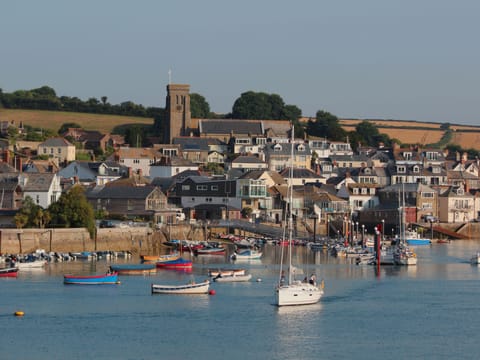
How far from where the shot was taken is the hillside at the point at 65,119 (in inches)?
6412

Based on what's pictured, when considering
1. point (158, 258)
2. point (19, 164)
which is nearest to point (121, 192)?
point (19, 164)

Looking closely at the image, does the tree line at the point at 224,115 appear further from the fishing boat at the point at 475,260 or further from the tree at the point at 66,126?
the fishing boat at the point at 475,260

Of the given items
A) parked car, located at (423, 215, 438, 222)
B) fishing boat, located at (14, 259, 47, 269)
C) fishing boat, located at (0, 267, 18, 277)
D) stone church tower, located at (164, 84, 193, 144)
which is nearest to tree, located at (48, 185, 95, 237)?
fishing boat, located at (14, 259, 47, 269)

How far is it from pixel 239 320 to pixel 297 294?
436 cm

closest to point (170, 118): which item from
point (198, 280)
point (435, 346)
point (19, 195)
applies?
point (19, 195)

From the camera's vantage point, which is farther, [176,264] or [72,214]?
[72,214]

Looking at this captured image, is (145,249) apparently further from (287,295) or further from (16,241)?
(287,295)

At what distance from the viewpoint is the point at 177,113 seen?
149250mm

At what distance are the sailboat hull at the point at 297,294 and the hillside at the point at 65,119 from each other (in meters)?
105

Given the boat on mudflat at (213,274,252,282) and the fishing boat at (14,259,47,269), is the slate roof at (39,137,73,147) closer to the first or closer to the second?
the fishing boat at (14,259,47,269)

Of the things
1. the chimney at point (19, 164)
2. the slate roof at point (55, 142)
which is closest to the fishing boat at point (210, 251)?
the chimney at point (19, 164)

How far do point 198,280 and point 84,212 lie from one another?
17390 mm

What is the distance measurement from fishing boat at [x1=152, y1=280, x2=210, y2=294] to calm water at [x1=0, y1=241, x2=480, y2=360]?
0.58 m

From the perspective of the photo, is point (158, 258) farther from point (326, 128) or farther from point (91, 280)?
point (326, 128)
